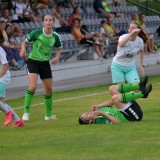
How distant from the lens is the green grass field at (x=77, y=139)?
1102 centimetres

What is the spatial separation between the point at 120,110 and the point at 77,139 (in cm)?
183

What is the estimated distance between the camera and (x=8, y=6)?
28.1 meters

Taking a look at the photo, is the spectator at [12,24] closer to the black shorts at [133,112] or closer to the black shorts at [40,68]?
the black shorts at [40,68]

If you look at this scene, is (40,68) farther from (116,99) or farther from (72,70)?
(72,70)

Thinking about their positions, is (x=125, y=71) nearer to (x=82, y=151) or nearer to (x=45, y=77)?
(x=45, y=77)

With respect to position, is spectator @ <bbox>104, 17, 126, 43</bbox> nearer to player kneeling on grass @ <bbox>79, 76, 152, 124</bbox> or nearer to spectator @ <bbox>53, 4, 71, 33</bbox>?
spectator @ <bbox>53, 4, 71, 33</bbox>

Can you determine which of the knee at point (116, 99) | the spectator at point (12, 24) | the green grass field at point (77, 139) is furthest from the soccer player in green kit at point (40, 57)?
the spectator at point (12, 24)

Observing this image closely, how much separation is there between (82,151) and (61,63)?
1651 centimetres

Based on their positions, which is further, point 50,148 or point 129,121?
point 129,121

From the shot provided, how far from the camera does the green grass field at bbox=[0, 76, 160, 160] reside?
1102 cm

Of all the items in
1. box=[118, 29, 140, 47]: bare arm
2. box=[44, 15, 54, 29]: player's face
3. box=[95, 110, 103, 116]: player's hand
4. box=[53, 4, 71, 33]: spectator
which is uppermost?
box=[44, 15, 54, 29]: player's face

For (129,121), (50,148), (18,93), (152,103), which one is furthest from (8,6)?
(50,148)

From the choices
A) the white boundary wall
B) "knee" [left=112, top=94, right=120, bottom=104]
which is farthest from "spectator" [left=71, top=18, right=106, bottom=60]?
"knee" [left=112, top=94, right=120, bottom=104]

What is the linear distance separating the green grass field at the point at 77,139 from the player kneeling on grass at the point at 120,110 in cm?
20
